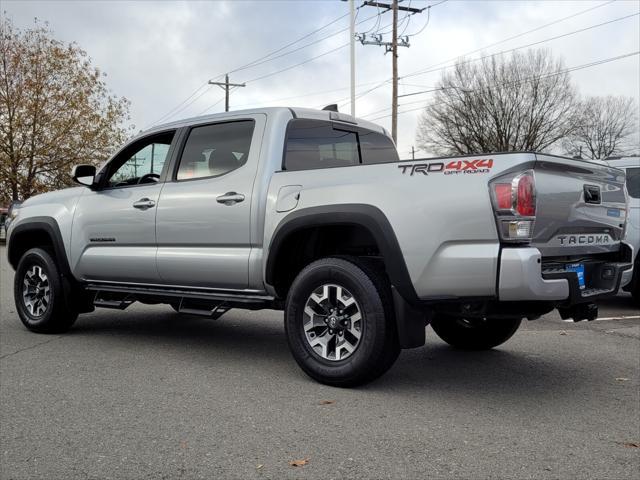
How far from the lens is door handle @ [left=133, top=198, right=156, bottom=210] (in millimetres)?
5652

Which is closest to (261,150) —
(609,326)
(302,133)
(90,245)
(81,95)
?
(302,133)

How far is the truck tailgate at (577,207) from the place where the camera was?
3.95 meters

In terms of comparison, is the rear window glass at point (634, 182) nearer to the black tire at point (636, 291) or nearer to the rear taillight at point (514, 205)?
the black tire at point (636, 291)

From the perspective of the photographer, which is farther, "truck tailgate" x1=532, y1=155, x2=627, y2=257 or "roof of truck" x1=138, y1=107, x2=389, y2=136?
"roof of truck" x1=138, y1=107, x2=389, y2=136

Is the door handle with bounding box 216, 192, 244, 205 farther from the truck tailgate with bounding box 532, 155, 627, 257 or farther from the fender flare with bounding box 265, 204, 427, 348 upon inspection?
the truck tailgate with bounding box 532, 155, 627, 257

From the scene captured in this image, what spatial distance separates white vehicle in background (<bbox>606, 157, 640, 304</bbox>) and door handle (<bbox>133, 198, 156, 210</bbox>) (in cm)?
613

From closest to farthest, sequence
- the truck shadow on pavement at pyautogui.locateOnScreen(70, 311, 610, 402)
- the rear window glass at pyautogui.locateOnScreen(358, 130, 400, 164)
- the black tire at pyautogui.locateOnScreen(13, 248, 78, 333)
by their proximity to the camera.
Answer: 1. the truck shadow on pavement at pyautogui.locateOnScreen(70, 311, 610, 402)
2. the rear window glass at pyautogui.locateOnScreen(358, 130, 400, 164)
3. the black tire at pyautogui.locateOnScreen(13, 248, 78, 333)

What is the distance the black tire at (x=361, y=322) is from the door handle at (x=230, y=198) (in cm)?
80

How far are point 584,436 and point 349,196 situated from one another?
2.02 m

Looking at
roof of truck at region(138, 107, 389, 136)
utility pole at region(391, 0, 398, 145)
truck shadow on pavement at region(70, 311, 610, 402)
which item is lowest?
truck shadow on pavement at region(70, 311, 610, 402)

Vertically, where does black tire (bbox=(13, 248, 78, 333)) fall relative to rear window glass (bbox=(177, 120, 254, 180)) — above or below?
below

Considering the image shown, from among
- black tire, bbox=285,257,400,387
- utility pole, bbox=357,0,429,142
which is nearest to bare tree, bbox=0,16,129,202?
utility pole, bbox=357,0,429,142

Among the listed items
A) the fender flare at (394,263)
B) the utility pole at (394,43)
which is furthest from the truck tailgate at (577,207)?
the utility pole at (394,43)

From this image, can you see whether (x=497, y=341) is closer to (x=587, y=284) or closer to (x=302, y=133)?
(x=587, y=284)
